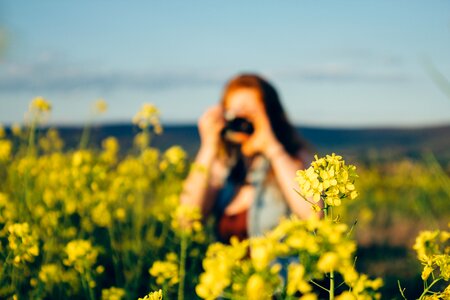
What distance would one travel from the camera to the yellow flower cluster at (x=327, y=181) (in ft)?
4.02

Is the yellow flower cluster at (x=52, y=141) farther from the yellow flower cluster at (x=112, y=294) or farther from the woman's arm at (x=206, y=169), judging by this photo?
the yellow flower cluster at (x=112, y=294)

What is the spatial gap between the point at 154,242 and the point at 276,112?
1098 mm

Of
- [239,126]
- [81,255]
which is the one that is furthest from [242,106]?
[81,255]

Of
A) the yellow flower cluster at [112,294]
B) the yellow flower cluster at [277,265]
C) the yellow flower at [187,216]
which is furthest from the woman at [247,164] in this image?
the yellow flower cluster at [277,265]

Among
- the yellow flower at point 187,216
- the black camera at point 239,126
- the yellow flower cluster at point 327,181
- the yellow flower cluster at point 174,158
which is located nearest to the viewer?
the yellow flower cluster at point 327,181

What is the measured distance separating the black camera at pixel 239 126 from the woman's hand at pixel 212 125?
89 mm

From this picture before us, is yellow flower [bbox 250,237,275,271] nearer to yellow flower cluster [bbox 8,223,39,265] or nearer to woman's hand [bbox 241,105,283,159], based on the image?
yellow flower cluster [bbox 8,223,39,265]

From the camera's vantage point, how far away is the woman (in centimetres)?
314

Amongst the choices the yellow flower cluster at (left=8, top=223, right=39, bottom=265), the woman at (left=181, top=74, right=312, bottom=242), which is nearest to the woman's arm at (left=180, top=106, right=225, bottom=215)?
the woman at (left=181, top=74, right=312, bottom=242)

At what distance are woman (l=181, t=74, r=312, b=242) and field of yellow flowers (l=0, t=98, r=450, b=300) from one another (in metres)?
0.14

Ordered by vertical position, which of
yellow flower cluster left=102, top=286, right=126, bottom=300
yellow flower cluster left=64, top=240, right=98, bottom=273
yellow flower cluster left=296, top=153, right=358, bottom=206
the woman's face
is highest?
the woman's face

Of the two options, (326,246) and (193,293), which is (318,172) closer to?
(326,246)

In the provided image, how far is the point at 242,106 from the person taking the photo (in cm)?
342

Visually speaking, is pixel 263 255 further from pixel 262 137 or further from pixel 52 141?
pixel 52 141
